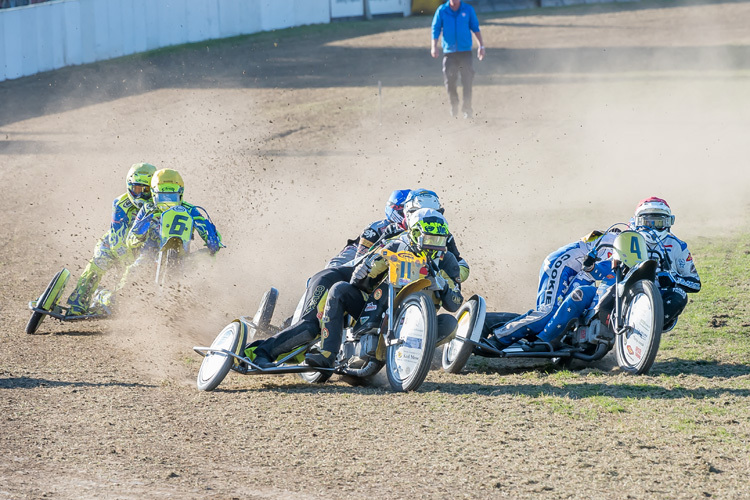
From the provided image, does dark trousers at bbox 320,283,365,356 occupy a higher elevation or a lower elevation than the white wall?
lower

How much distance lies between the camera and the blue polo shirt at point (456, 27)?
21.7 metres

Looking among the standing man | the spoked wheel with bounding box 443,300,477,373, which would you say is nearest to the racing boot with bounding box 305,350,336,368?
the spoked wheel with bounding box 443,300,477,373

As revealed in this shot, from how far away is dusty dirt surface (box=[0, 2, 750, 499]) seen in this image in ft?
22.0

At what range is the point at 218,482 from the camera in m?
6.37

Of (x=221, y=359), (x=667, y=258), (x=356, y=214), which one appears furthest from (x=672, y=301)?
(x=356, y=214)

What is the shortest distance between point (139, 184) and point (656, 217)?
247 inches

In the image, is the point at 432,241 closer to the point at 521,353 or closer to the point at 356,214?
the point at 521,353

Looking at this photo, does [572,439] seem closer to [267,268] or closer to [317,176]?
[267,268]

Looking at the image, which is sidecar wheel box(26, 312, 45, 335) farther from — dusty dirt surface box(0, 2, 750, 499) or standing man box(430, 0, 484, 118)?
standing man box(430, 0, 484, 118)

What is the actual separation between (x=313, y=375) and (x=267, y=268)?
6007 millimetres

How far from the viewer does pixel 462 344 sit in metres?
9.14

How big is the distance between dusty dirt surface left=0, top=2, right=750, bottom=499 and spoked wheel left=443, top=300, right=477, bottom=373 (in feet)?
1.08

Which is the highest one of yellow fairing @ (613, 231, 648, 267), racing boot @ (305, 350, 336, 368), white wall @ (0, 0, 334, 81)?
white wall @ (0, 0, 334, 81)

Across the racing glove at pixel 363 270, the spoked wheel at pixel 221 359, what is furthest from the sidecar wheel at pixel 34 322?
the racing glove at pixel 363 270
